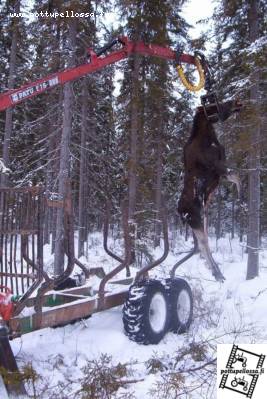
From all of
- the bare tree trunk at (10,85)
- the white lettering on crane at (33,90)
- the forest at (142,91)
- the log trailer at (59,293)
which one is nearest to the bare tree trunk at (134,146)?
the forest at (142,91)

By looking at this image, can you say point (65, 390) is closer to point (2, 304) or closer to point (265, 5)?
point (2, 304)

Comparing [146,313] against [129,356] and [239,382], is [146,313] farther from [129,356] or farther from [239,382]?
[239,382]

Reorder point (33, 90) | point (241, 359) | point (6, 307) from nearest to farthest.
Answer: point (241, 359)
point (6, 307)
point (33, 90)

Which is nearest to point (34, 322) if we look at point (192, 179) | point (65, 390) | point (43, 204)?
point (65, 390)

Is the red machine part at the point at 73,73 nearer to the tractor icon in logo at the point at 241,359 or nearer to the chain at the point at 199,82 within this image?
the chain at the point at 199,82

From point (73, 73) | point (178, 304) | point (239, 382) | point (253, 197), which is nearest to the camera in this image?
point (239, 382)

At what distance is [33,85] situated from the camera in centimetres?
798

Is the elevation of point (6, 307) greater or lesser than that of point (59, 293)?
greater

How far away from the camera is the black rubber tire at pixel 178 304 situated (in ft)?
24.9

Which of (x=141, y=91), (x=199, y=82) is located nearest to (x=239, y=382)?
(x=199, y=82)

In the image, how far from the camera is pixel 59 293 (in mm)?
7641

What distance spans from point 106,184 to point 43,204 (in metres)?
19.4

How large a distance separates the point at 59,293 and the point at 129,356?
180cm

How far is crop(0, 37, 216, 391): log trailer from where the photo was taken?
584 centimetres
